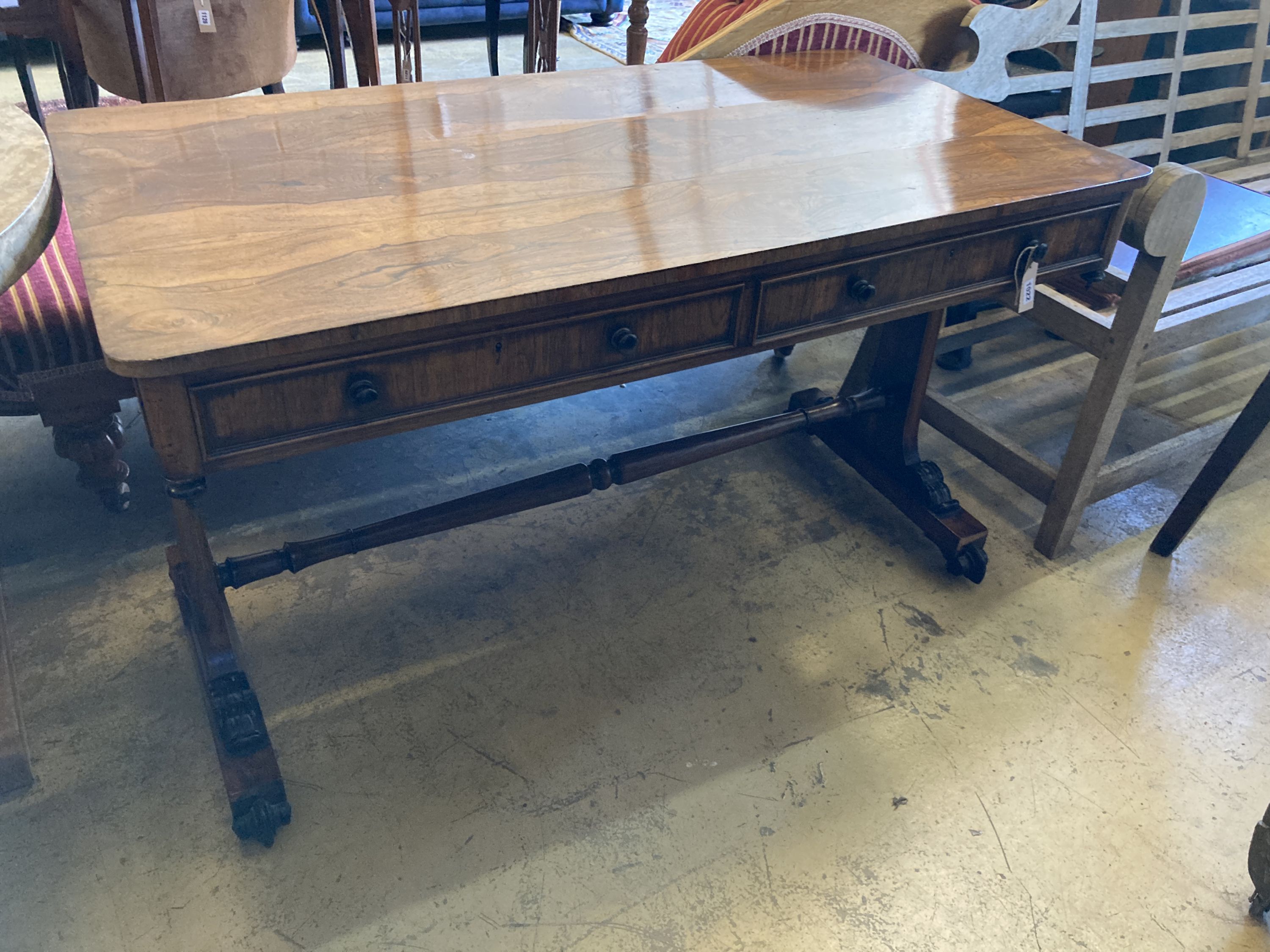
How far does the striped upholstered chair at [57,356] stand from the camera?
1575 mm

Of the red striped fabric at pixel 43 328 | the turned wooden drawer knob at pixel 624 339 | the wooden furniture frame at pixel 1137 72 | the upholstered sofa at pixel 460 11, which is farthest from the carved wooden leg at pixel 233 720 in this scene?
the upholstered sofa at pixel 460 11

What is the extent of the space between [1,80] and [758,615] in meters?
4.07

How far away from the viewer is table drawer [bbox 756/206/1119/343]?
134 centimetres

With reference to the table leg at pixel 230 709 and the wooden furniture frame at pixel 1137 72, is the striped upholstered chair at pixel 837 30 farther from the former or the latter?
the table leg at pixel 230 709

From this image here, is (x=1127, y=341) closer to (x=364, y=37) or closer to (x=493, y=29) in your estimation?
(x=364, y=37)

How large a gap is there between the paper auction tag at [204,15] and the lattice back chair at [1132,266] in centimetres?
156

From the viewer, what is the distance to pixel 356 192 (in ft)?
4.27

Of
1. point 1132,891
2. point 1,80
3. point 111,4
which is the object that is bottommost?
point 1132,891

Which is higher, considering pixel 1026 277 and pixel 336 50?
pixel 336 50

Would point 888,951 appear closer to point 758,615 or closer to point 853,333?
point 758,615

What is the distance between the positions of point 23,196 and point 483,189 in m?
0.56

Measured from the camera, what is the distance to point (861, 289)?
137cm

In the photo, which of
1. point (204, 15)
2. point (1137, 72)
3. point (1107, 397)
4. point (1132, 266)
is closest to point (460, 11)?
point (204, 15)

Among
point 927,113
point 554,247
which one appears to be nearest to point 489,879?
point 554,247
